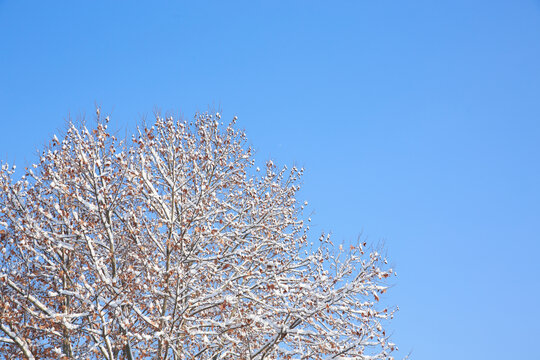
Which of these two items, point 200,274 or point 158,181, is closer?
point 200,274

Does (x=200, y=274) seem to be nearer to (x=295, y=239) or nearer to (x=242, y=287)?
(x=242, y=287)

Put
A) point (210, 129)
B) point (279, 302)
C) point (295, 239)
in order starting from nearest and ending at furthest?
point (279, 302)
point (210, 129)
point (295, 239)

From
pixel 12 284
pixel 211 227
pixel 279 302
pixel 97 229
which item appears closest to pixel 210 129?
pixel 211 227

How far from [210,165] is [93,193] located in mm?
3405

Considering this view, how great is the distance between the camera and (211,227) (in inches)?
529

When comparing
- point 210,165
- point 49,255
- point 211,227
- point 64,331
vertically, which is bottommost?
point 64,331

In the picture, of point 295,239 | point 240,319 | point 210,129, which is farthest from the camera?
point 295,239

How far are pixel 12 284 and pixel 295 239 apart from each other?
8.03 m

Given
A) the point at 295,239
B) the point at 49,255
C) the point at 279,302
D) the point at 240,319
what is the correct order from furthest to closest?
the point at 295,239, the point at 49,255, the point at 279,302, the point at 240,319

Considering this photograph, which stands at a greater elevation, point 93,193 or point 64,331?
point 93,193

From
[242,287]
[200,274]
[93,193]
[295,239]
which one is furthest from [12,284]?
[295,239]

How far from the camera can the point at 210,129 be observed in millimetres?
15062

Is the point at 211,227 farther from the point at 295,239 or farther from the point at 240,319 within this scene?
the point at 295,239

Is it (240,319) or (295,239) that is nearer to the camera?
(240,319)
